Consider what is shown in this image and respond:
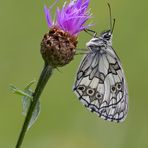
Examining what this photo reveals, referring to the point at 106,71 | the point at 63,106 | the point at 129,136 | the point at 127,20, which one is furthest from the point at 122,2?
the point at 106,71

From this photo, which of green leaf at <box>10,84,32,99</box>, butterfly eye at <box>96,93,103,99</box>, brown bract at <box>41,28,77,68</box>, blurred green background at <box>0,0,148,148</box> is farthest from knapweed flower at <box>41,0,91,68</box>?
blurred green background at <box>0,0,148,148</box>

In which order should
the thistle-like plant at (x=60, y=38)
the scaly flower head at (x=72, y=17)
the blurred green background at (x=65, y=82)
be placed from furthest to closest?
the blurred green background at (x=65, y=82), the scaly flower head at (x=72, y=17), the thistle-like plant at (x=60, y=38)

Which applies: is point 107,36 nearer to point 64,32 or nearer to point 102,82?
point 102,82

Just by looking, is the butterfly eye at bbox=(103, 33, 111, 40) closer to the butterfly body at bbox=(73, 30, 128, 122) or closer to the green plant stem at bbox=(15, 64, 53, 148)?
the butterfly body at bbox=(73, 30, 128, 122)

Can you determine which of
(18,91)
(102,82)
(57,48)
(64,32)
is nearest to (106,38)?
(102,82)

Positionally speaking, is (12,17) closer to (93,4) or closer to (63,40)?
(93,4)

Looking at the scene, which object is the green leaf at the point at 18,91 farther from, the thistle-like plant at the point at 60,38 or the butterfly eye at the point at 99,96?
the butterfly eye at the point at 99,96

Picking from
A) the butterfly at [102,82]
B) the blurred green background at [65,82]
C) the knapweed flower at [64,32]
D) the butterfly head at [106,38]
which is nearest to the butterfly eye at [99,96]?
the butterfly at [102,82]

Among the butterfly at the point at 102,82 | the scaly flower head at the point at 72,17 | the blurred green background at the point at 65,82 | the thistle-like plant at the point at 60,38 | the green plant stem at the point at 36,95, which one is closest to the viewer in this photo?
the green plant stem at the point at 36,95

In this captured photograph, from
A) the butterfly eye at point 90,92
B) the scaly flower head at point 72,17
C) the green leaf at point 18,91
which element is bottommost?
the green leaf at point 18,91
